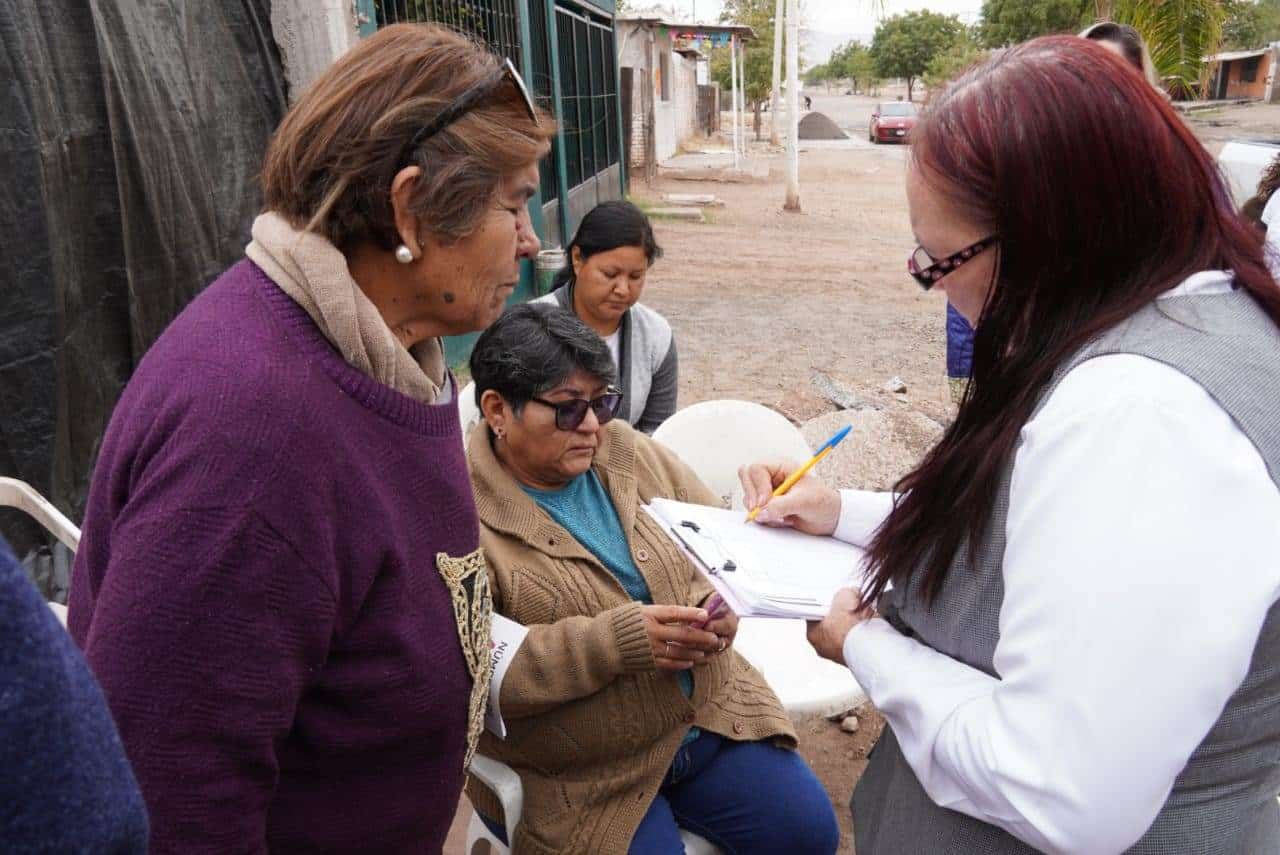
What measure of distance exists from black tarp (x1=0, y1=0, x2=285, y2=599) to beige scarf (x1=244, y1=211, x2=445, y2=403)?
198 cm

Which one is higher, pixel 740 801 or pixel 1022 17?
pixel 1022 17

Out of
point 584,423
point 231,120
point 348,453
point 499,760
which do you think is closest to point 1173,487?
point 348,453

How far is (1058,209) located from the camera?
3.60 ft

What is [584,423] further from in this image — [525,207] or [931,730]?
[931,730]

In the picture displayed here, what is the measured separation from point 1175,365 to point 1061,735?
40 cm

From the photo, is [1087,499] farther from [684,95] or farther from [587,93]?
[684,95]

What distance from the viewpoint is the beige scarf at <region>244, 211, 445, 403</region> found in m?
1.18

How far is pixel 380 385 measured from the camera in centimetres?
124

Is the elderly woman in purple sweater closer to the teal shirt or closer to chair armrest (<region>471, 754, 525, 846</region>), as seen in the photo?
chair armrest (<region>471, 754, 525, 846</region>)

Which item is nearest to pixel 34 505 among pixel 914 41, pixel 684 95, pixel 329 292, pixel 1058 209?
pixel 329 292

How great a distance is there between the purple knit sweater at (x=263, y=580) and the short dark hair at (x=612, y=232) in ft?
7.29

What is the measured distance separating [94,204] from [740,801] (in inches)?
105

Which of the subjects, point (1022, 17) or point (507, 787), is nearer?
point (507, 787)

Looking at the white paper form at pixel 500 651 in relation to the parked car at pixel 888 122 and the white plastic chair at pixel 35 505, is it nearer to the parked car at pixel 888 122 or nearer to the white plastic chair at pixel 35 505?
the white plastic chair at pixel 35 505
